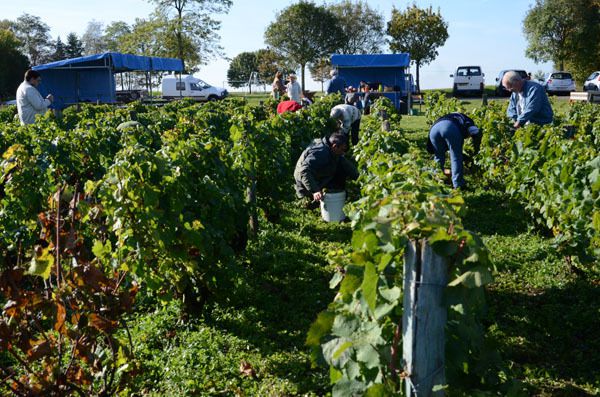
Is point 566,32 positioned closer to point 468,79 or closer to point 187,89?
point 468,79

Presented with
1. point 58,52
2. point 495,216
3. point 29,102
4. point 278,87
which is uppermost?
point 58,52

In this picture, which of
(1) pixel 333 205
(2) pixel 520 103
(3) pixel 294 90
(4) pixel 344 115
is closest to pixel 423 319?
(1) pixel 333 205

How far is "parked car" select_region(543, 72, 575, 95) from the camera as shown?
31906mm

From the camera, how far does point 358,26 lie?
179ft

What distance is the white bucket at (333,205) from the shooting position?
649cm

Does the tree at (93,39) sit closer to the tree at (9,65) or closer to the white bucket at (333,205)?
the tree at (9,65)

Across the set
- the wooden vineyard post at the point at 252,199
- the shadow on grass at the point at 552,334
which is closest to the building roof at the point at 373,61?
the wooden vineyard post at the point at 252,199

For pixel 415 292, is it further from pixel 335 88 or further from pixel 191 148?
pixel 335 88

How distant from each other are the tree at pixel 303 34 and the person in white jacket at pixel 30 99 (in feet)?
142

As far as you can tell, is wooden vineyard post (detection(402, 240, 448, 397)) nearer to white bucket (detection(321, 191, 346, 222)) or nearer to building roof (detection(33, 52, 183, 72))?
white bucket (detection(321, 191, 346, 222))

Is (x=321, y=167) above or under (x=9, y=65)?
under

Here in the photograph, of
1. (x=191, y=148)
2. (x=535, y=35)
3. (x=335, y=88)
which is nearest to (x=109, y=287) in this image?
(x=191, y=148)

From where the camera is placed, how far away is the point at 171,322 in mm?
4371

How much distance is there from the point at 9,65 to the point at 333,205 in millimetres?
51702
